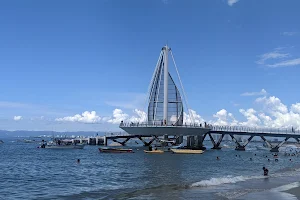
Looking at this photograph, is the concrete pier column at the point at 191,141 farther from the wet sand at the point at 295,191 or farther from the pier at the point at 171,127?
the wet sand at the point at 295,191

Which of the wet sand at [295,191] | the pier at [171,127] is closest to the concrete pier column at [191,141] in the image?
the pier at [171,127]

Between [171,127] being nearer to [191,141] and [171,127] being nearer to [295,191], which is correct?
[191,141]

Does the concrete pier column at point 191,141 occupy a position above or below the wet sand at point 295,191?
above

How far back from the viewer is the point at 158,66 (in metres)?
154

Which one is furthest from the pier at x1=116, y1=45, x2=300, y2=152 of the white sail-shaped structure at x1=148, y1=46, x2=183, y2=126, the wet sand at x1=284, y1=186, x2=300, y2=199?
the wet sand at x1=284, y1=186, x2=300, y2=199

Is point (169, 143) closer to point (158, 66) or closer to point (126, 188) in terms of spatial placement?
point (158, 66)

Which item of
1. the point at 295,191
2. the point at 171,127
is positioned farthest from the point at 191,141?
the point at 295,191

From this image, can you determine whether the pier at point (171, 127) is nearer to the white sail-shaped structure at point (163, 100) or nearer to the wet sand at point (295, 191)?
the white sail-shaped structure at point (163, 100)

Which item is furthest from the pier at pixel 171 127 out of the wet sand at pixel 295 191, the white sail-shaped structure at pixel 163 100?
the wet sand at pixel 295 191

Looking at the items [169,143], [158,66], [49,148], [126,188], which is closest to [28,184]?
[126,188]

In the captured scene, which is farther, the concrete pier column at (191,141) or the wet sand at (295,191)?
the concrete pier column at (191,141)

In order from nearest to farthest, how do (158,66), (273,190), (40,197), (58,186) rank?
(40,197), (273,190), (58,186), (158,66)

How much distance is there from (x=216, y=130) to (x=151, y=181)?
308ft

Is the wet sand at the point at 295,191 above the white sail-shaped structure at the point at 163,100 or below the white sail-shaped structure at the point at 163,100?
below
